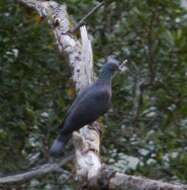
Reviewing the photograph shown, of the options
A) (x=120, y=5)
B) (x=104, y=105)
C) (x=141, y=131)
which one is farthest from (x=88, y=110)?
(x=120, y=5)

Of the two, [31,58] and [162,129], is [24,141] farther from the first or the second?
[162,129]

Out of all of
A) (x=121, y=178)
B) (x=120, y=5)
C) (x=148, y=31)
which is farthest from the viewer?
(x=120, y=5)

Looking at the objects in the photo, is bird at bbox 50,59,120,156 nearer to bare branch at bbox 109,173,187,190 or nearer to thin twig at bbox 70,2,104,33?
thin twig at bbox 70,2,104,33

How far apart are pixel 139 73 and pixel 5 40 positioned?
823 millimetres

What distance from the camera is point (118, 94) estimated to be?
4.87 m

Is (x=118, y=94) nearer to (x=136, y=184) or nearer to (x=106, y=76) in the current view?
(x=106, y=76)

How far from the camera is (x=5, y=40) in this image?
15.6ft

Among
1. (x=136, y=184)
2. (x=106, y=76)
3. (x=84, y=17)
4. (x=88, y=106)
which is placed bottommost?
(x=136, y=184)

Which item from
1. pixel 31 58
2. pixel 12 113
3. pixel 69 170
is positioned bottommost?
pixel 69 170

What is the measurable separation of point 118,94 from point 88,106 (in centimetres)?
50

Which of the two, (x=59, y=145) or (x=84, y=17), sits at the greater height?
(x=84, y=17)

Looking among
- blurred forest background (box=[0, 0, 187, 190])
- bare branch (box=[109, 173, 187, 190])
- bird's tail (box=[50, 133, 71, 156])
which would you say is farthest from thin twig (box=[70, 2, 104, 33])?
bare branch (box=[109, 173, 187, 190])

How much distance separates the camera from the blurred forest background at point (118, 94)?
4676 millimetres

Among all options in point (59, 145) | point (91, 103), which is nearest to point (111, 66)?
point (91, 103)
